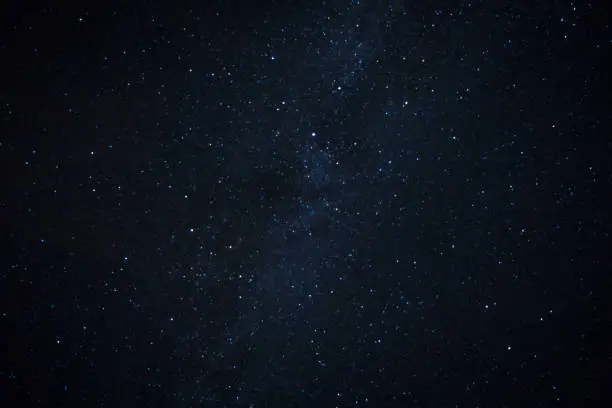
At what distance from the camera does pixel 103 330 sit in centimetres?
67

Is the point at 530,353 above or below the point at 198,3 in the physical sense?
below

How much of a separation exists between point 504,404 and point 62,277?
2.74ft

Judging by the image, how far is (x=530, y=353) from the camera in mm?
698

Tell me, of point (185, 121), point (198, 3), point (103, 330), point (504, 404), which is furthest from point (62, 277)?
point (504, 404)

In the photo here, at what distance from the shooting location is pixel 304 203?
66 cm

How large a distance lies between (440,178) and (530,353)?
1.21 feet

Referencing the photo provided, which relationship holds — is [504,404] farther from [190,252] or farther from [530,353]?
[190,252]

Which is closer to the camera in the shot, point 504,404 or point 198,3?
point 198,3

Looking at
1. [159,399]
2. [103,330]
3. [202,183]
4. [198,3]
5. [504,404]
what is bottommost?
[504,404]

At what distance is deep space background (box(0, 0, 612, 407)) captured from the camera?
62 cm

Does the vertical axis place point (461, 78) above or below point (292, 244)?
above

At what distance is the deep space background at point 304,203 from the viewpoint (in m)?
0.62

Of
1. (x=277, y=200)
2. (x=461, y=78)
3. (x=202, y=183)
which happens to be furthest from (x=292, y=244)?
(x=461, y=78)

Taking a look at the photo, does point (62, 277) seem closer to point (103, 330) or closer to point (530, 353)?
point (103, 330)
